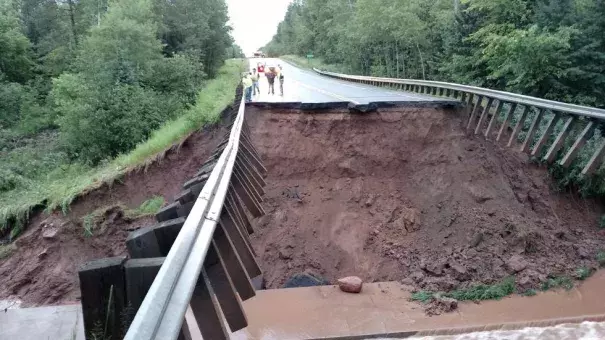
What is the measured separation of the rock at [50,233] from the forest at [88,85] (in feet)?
2.47

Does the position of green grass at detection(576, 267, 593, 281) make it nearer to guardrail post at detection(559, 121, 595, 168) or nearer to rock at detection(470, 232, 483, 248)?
rock at detection(470, 232, 483, 248)

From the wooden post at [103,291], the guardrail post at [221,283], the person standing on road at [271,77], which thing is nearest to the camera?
the wooden post at [103,291]

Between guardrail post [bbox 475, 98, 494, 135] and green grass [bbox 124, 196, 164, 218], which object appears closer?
guardrail post [bbox 475, 98, 494, 135]

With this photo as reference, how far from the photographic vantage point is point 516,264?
32.0ft

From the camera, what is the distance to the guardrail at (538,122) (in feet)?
28.5

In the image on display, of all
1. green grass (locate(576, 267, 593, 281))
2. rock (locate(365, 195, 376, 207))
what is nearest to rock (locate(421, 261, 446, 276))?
green grass (locate(576, 267, 593, 281))

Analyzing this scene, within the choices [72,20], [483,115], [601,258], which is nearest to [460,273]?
[601,258]

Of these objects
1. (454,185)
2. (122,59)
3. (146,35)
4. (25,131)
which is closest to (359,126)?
(454,185)

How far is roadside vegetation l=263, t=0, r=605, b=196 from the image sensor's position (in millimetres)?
16031

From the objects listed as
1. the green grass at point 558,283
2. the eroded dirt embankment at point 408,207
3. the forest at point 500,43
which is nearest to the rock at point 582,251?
the eroded dirt embankment at point 408,207

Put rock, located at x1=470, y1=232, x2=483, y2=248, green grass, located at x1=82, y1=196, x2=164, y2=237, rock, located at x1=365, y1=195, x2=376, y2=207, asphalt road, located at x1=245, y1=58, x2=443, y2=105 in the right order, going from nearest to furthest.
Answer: rock, located at x1=470, y1=232, x2=483, y2=248 → green grass, located at x1=82, y1=196, x2=164, y2=237 → rock, located at x1=365, y1=195, x2=376, y2=207 → asphalt road, located at x1=245, y1=58, x2=443, y2=105

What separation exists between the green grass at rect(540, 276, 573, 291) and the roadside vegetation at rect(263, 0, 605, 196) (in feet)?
6.91

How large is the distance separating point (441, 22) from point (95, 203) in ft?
86.2

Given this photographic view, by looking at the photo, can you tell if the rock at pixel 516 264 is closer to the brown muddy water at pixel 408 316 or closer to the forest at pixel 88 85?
the brown muddy water at pixel 408 316
